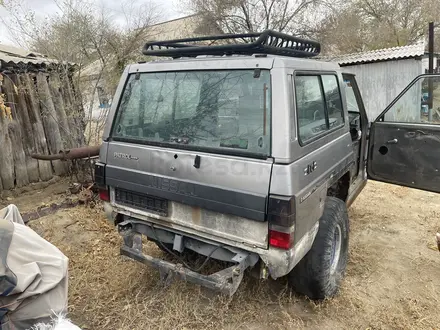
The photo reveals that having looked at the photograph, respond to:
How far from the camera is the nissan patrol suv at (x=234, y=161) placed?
86.4 inches

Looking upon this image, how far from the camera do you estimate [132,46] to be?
11.6 metres

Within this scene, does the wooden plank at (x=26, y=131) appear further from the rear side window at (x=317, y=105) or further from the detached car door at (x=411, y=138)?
the detached car door at (x=411, y=138)

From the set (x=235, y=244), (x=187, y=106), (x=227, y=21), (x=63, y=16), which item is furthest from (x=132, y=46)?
(x=235, y=244)

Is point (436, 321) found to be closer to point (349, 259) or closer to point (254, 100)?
point (349, 259)

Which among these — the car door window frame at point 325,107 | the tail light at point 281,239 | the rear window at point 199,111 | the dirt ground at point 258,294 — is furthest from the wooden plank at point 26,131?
the tail light at point 281,239

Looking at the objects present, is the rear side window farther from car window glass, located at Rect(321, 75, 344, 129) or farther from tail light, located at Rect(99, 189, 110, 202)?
tail light, located at Rect(99, 189, 110, 202)

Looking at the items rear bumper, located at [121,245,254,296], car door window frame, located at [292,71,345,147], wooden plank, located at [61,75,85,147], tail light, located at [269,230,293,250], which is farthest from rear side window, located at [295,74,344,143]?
wooden plank, located at [61,75,85,147]

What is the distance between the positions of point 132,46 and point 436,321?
11.4 meters

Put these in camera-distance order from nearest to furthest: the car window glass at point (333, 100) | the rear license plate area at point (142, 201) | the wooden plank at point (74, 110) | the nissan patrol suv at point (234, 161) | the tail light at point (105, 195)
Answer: the nissan patrol suv at point (234, 161)
the rear license plate area at point (142, 201)
the tail light at point (105, 195)
the car window glass at point (333, 100)
the wooden plank at point (74, 110)

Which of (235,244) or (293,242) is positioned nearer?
(293,242)

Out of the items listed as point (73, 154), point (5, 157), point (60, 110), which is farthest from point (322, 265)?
point (60, 110)

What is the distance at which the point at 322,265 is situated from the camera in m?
2.68

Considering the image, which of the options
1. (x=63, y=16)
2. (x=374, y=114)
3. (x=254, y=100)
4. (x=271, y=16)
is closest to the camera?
(x=254, y=100)

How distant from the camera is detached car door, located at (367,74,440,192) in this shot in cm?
378
